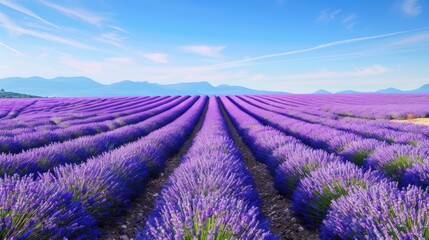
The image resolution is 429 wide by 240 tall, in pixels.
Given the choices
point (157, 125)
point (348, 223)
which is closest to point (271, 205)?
point (348, 223)

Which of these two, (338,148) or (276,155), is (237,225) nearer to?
(276,155)

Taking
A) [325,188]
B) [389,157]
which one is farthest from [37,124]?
[389,157]

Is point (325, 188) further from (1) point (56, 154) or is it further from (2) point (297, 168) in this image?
(1) point (56, 154)

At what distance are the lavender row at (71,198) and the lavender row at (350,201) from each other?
1842 mm

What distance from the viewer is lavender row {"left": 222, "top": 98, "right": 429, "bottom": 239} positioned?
71.4 inches

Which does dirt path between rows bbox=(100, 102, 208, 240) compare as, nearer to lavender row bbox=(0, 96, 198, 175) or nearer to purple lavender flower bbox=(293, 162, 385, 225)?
lavender row bbox=(0, 96, 198, 175)

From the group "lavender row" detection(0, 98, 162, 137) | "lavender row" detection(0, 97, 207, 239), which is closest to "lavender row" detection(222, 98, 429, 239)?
"lavender row" detection(0, 97, 207, 239)

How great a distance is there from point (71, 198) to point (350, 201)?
7.32 ft

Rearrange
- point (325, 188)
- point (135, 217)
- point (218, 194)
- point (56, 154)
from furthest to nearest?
1. point (56, 154)
2. point (135, 217)
3. point (325, 188)
4. point (218, 194)

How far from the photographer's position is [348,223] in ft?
6.80

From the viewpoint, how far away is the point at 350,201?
217 cm

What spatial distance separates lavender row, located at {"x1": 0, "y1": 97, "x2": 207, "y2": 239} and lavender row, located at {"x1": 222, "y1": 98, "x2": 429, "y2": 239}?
1.84 meters

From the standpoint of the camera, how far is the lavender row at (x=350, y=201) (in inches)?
71.4

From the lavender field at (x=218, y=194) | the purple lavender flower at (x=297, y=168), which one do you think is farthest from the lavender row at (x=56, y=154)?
the purple lavender flower at (x=297, y=168)
